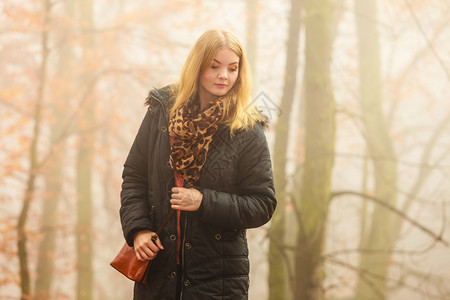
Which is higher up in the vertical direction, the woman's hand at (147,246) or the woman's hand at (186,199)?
the woman's hand at (186,199)

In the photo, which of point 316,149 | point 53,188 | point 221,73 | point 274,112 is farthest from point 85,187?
point 221,73

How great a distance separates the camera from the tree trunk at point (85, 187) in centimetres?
853

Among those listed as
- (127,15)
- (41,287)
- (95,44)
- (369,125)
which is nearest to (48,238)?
(41,287)

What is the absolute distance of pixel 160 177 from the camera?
2.01 metres

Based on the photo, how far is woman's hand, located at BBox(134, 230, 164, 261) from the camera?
1.92 m

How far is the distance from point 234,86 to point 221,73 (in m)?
0.12

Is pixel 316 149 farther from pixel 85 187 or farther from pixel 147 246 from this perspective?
pixel 85 187

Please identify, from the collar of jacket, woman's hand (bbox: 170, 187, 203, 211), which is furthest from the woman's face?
woman's hand (bbox: 170, 187, 203, 211)

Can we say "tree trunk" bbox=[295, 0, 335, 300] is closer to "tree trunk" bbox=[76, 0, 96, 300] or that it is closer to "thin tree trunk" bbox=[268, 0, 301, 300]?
"thin tree trunk" bbox=[268, 0, 301, 300]

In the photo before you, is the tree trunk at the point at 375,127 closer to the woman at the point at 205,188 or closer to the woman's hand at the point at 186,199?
the woman at the point at 205,188

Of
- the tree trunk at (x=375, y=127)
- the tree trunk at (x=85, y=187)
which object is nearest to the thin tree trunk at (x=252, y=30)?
the tree trunk at (x=375, y=127)

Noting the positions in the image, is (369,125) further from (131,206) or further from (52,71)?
(52,71)

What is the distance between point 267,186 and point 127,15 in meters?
9.44

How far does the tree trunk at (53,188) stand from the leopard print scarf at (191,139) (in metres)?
7.93
